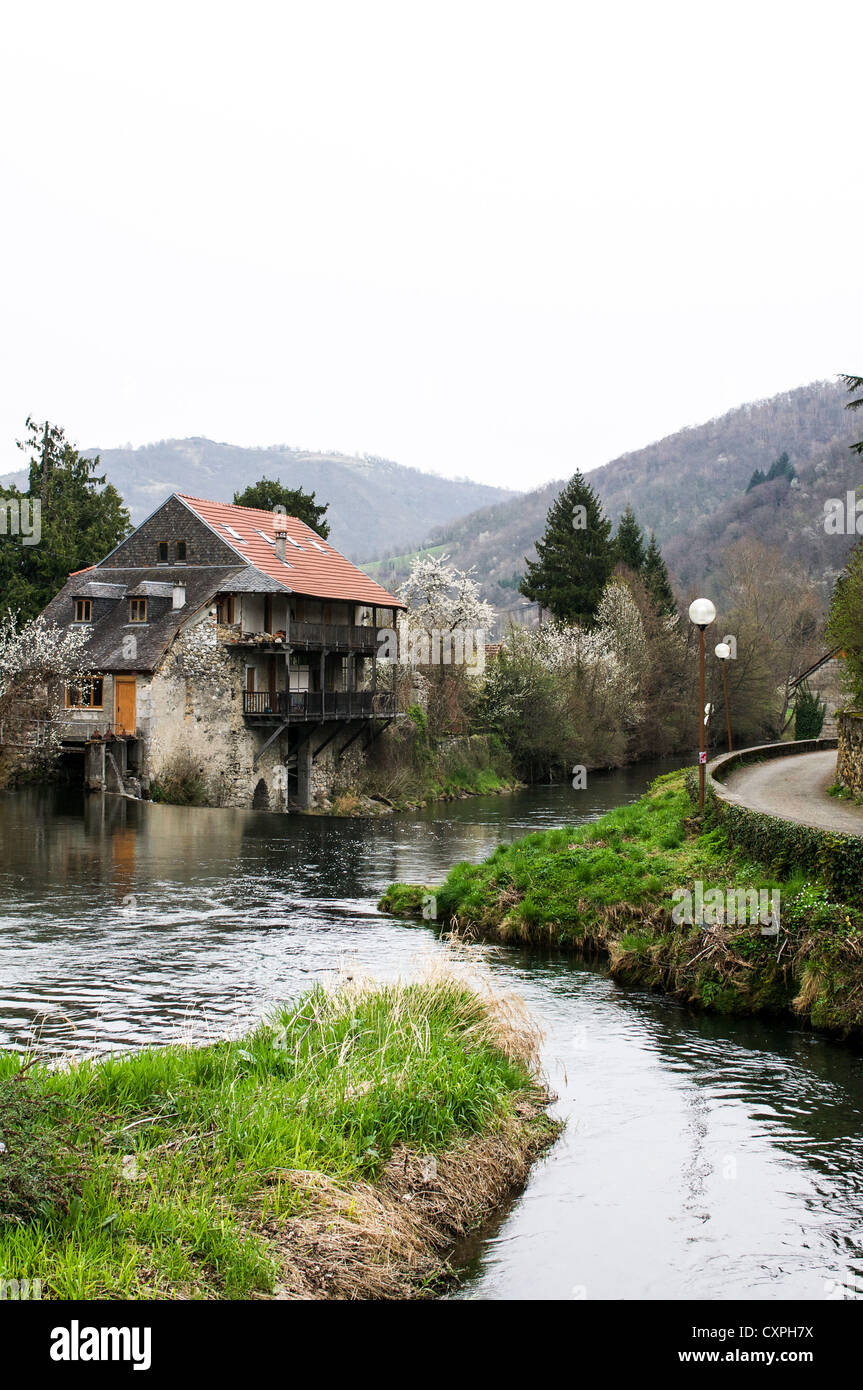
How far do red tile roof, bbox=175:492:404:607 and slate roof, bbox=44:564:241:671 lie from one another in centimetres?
169

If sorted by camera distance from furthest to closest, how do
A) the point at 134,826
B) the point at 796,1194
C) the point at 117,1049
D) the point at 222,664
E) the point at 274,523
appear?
the point at 274,523 < the point at 222,664 < the point at 134,826 < the point at 117,1049 < the point at 796,1194

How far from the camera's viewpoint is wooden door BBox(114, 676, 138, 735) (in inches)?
1633

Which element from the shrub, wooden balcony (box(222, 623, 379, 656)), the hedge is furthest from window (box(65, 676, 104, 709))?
the hedge

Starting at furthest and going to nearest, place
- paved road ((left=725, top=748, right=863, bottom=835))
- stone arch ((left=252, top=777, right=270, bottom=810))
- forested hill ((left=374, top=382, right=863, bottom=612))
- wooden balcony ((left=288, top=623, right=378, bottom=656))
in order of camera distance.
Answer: forested hill ((left=374, top=382, right=863, bottom=612)) < wooden balcony ((left=288, top=623, right=378, bottom=656)) < stone arch ((left=252, top=777, right=270, bottom=810)) < paved road ((left=725, top=748, right=863, bottom=835))

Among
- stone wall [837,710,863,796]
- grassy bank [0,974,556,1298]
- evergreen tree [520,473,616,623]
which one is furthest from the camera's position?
evergreen tree [520,473,616,623]

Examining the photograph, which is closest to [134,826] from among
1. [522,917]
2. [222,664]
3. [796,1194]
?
[222,664]

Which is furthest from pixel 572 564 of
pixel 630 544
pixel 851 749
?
pixel 851 749

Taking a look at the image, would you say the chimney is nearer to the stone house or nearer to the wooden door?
the stone house

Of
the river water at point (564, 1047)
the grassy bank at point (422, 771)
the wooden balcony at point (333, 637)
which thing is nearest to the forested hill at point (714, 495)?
the grassy bank at point (422, 771)

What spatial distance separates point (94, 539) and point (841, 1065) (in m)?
48.3

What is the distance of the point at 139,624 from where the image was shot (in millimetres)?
43062

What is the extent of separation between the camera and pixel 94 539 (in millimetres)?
56406

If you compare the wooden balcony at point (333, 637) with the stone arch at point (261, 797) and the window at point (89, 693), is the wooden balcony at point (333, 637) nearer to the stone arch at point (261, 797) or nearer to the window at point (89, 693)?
the stone arch at point (261, 797)
